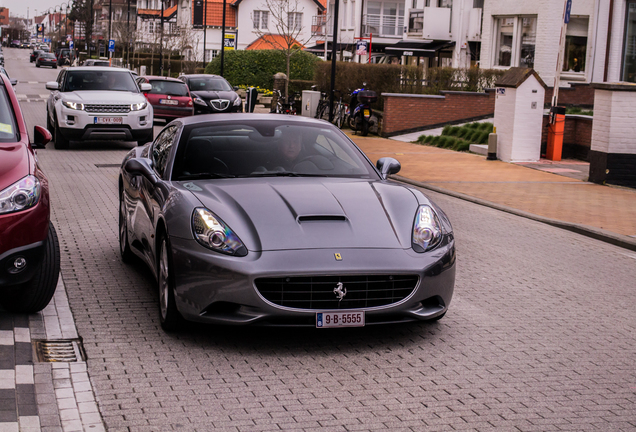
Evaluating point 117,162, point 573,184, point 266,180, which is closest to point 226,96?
point 117,162

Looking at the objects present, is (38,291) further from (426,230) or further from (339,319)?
(426,230)

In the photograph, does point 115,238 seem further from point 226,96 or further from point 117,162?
point 226,96

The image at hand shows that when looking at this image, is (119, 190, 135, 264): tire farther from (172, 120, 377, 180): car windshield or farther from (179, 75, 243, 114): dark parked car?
(179, 75, 243, 114): dark parked car

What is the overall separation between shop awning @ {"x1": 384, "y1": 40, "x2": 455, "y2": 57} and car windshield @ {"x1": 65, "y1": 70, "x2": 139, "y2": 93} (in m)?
27.9

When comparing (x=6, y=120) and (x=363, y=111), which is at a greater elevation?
(x=6, y=120)

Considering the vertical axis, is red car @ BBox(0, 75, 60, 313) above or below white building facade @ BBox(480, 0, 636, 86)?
below

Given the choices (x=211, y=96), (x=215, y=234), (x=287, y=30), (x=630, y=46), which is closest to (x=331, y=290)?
(x=215, y=234)

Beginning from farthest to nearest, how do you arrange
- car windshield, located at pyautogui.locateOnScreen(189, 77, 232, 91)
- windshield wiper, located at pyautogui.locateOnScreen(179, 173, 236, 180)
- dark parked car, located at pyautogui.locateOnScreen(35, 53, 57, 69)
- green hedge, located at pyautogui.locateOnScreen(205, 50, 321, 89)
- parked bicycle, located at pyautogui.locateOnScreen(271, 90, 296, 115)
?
1. dark parked car, located at pyautogui.locateOnScreen(35, 53, 57, 69)
2. green hedge, located at pyautogui.locateOnScreen(205, 50, 321, 89)
3. parked bicycle, located at pyautogui.locateOnScreen(271, 90, 296, 115)
4. car windshield, located at pyautogui.locateOnScreen(189, 77, 232, 91)
5. windshield wiper, located at pyautogui.locateOnScreen(179, 173, 236, 180)

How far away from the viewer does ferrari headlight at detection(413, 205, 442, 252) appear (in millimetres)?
5781

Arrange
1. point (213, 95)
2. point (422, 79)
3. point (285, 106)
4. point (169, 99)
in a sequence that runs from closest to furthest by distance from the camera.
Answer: point (169, 99), point (422, 79), point (213, 95), point (285, 106)

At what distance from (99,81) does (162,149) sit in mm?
14394

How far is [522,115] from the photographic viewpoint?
1956 centimetres

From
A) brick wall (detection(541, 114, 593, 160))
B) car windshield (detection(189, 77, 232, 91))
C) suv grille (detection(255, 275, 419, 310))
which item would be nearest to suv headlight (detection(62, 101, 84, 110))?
brick wall (detection(541, 114, 593, 160))

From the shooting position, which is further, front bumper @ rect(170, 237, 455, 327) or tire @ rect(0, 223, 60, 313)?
tire @ rect(0, 223, 60, 313)
